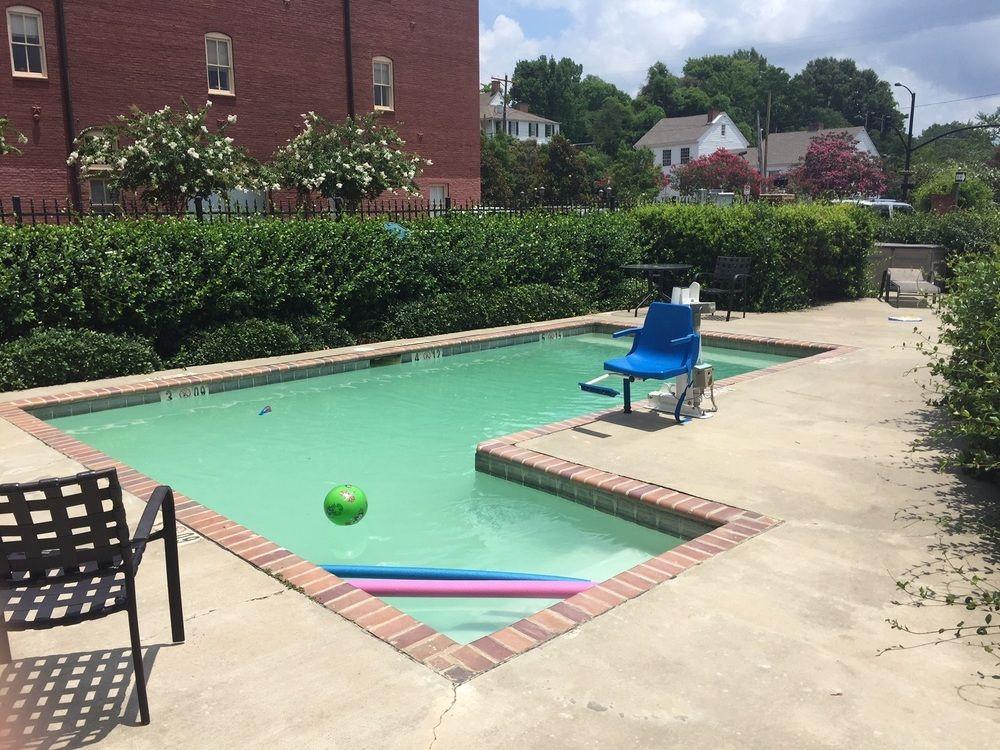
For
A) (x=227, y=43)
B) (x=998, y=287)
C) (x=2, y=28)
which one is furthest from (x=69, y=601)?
(x=227, y=43)

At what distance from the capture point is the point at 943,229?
63.0 feet

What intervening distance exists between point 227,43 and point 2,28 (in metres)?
5.62

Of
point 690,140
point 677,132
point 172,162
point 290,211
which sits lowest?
point 290,211

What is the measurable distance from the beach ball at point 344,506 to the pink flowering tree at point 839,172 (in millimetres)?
51916

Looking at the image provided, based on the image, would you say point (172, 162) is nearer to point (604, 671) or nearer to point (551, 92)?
point (604, 671)

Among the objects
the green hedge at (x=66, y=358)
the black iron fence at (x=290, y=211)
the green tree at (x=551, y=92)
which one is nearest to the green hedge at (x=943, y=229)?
the black iron fence at (x=290, y=211)

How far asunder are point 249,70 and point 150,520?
74.3 ft

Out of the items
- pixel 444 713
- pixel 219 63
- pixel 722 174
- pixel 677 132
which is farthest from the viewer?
pixel 677 132

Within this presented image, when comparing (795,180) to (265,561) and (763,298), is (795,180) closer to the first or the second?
(763,298)

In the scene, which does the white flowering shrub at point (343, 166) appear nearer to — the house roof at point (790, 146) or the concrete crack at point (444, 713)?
the concrete crack at point (444, 713)

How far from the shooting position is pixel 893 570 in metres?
4.29

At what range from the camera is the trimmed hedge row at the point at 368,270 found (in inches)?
389

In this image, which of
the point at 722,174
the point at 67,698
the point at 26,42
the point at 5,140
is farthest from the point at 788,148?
the point at 67,698

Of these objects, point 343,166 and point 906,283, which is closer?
point 906,283
